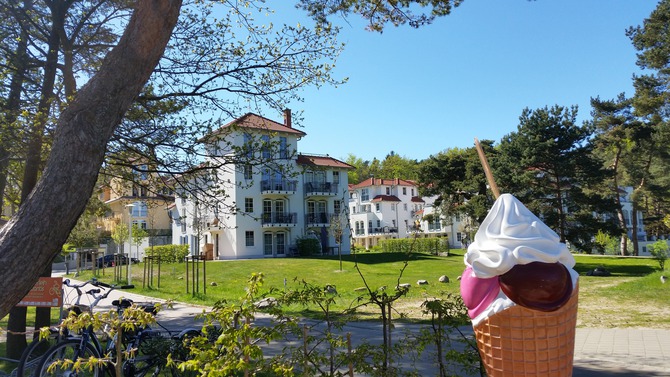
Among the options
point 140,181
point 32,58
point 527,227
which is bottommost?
point 527,227

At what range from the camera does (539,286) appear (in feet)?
8.29

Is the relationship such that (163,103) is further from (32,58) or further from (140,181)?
(32,58)

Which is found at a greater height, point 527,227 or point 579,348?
point 527,227

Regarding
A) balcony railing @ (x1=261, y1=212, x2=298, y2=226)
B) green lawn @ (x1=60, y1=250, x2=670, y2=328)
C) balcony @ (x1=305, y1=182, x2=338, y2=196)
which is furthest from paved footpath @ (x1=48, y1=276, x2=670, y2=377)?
balcony @ (x1=305, y1=182, x2=338, y2=196)

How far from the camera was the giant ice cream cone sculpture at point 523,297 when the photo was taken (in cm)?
255

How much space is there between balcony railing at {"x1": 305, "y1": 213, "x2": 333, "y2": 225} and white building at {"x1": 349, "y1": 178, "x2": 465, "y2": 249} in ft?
76.2

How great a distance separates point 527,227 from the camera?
8.96 ft

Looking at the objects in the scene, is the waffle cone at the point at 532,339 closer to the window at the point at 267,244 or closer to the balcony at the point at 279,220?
the balcony at the point at 279,220

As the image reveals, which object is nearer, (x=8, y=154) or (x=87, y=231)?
(x=8, y=154)

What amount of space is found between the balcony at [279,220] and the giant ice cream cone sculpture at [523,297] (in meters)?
38.2

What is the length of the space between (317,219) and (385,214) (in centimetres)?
2540

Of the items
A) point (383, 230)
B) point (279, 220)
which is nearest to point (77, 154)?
point (279, 220)

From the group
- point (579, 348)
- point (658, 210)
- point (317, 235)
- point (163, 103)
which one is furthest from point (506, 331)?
point (658, 210)

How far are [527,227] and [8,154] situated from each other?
968 centimetres
